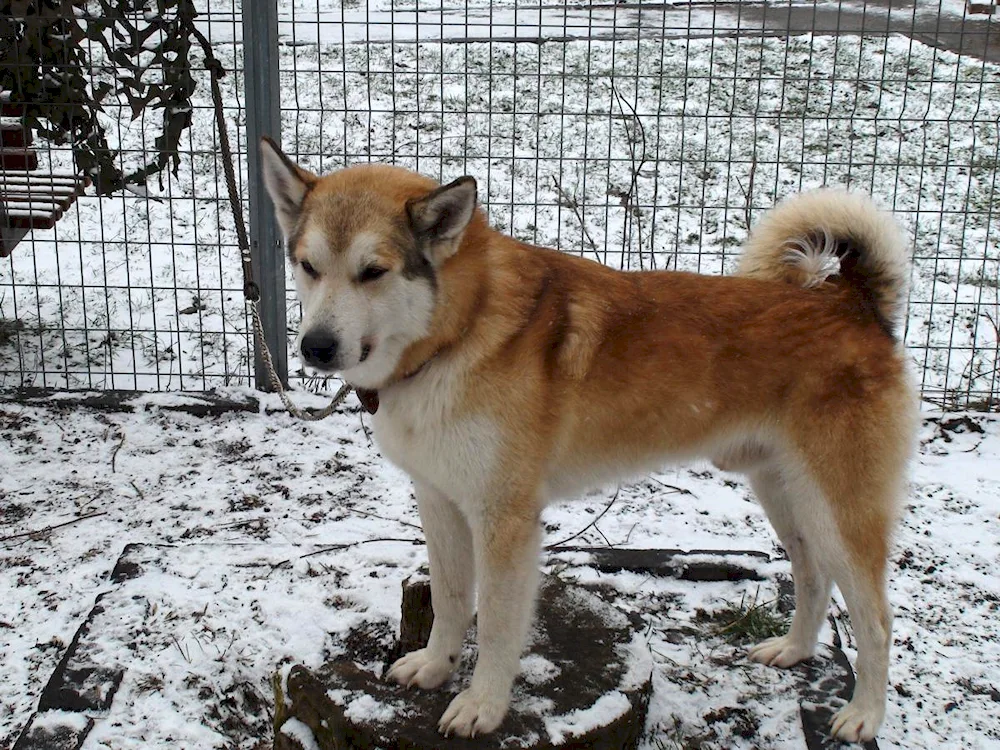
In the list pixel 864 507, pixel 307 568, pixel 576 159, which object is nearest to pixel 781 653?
pixel 864 507

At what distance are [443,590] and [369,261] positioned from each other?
993mm

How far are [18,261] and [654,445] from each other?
5085 mm

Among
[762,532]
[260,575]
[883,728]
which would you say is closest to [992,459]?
[762,532]

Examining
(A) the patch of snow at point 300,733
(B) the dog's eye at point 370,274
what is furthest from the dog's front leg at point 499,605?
(B) the dog's eye at point 370,274

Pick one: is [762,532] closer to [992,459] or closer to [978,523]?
[978,523]

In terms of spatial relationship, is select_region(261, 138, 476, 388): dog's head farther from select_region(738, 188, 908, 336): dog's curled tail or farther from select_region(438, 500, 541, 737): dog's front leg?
select_region(738, 188, 908, 336): dog's curled tail

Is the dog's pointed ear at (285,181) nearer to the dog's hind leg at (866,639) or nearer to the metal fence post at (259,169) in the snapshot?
the dog's hind leg at (866,639)

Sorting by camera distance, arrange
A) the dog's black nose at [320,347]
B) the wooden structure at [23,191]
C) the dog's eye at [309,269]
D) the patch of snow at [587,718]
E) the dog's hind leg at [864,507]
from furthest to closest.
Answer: the wooden structure at [23,191]
the dog's hind leg at [864,507]
the patch of snow at [587,718]
the dog's eye at [309,269]
the dog's black nose at [320,347]

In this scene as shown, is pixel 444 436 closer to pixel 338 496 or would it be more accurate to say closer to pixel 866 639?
pixel 866 639

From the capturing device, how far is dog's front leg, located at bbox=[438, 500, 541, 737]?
244 cm

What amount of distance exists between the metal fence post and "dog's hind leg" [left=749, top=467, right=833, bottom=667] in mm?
2722

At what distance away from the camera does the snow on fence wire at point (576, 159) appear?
15.6 ft

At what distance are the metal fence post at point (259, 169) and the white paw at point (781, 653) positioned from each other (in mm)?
2884

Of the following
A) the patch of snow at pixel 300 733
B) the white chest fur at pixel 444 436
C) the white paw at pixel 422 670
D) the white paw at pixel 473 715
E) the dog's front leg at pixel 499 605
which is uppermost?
the white chest fur at pixel 444 436
